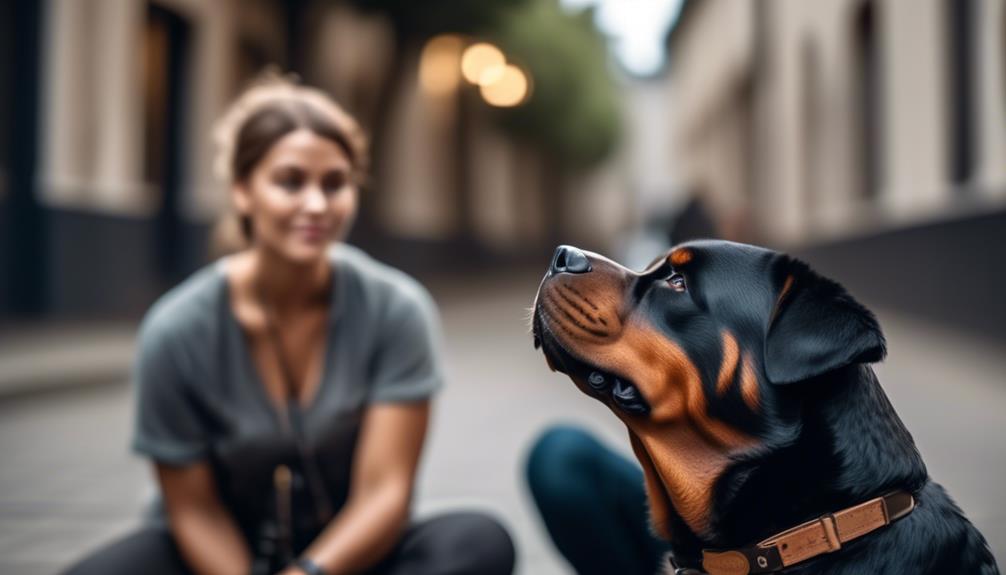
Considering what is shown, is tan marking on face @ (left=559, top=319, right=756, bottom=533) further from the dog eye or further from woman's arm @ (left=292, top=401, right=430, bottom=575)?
woman's arm @ (left=292, top=401, right=430, bottom=575)

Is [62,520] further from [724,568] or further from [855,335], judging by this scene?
[855,335]

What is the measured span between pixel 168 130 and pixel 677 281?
11.8 m

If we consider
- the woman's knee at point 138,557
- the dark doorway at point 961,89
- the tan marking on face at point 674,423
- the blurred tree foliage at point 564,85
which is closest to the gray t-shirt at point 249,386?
the woman's knee at point 138,557

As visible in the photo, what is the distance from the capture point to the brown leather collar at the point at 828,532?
68.7 inches

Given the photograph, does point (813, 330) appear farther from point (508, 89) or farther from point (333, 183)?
point (508, 89)

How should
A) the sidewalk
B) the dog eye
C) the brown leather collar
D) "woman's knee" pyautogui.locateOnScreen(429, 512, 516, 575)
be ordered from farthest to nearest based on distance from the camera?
1. the sidewalk
2. "woman's knee" pyautogui.locateOnScreen(429, 512, 516, 575)
3. the dog eye
4. the brown leather collar

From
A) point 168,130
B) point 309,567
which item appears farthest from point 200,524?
point 168,130

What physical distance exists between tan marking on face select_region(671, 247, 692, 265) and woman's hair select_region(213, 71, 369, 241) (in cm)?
108

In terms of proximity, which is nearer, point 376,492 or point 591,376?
point 591,376

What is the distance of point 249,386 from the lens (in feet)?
8.50

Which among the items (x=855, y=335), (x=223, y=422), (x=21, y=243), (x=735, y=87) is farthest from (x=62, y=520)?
(x=735, y=87)

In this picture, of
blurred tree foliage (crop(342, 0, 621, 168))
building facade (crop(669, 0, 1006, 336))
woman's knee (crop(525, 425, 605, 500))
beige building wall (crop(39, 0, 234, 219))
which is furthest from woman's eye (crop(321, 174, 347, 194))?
blurred tree foliage (crop(342, 0, 621, 168))

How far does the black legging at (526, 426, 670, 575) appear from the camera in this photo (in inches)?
104

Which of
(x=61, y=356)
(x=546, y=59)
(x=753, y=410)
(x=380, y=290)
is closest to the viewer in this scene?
(x=753, y=410)
